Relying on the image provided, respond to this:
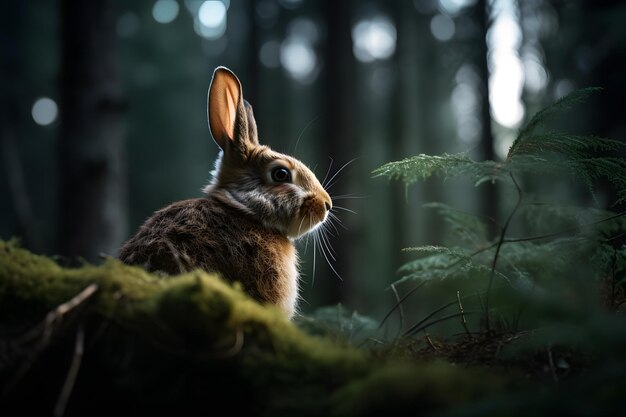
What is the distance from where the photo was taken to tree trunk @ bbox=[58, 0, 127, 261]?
681 centimetres

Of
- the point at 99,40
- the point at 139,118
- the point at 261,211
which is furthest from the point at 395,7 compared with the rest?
the point at 261,211

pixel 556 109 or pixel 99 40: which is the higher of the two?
pixel 99 40

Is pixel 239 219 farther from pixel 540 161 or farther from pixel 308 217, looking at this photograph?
pixel 540 161

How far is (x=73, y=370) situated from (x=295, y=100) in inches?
1222

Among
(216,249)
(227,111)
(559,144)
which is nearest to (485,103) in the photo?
(227,111)

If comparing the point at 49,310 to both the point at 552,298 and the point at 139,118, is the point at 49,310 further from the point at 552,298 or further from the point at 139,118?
the point at 139,118

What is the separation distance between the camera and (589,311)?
132 cm

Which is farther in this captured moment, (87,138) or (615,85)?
(615,85)

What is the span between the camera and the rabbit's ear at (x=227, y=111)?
13.0 ft

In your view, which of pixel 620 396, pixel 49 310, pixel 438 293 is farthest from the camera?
pixel 438 293

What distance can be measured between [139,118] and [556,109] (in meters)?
30.2

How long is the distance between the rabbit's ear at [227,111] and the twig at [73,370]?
2.57 m

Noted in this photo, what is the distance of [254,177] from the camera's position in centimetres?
411

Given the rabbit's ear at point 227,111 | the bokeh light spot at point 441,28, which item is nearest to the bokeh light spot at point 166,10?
the bokeh light spot at point 441,28
